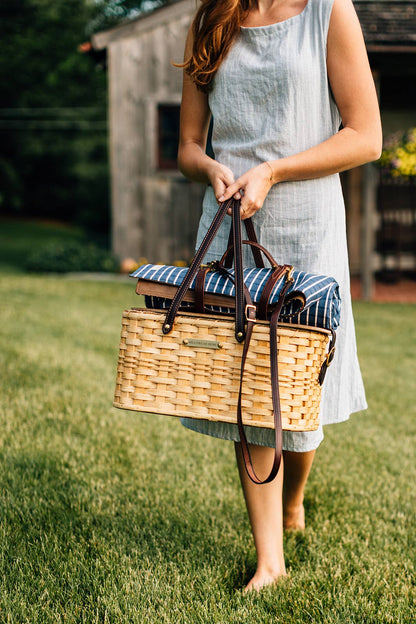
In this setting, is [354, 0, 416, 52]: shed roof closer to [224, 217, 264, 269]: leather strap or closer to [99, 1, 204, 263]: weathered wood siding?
[99, 1, 204, 263]: weathered wood siding

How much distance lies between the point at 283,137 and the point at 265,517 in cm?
109

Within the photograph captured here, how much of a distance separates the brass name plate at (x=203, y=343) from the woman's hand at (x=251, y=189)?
14.7 inches

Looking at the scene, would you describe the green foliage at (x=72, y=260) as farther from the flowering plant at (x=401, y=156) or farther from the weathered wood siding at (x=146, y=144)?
the flowering plant at (x=401, y=156)

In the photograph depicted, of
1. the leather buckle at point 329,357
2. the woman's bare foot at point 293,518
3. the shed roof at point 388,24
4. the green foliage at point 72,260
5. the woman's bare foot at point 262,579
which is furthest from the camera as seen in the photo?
the green foliage at point 72,260

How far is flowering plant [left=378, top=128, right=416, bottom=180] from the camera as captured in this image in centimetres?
825

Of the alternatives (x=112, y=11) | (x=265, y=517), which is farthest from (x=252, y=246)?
(x=112, y=11)

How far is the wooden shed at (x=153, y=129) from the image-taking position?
10.5 metres

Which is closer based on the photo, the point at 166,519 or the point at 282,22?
the point at 282,22

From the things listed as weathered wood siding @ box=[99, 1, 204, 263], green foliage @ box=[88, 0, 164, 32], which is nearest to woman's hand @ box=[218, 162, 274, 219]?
weathered wood siding @ box=[99, 1, 204, 263]

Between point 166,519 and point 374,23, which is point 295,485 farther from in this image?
point 374,23

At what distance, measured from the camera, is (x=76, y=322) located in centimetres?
636

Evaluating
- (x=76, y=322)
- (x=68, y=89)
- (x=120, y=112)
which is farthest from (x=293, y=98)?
(x=68, y=89)

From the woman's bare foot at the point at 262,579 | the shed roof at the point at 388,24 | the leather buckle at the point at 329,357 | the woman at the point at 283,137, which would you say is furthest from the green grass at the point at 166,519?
the shed roof at the point at 388,24

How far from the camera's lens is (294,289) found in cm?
159
